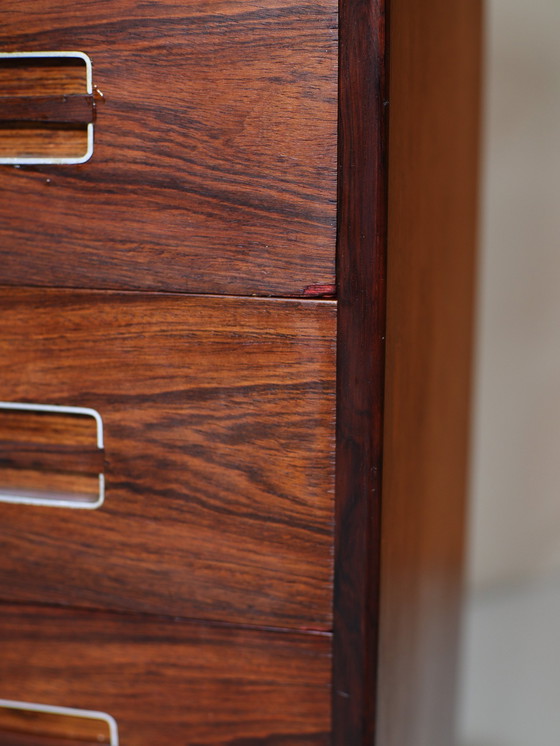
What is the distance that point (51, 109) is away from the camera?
16.8 inches

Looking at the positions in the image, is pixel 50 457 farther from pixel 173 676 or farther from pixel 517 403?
pixel 517 403

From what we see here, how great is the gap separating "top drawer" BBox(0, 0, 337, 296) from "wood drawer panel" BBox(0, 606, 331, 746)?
0.64 ft

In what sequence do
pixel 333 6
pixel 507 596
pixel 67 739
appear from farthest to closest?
pixel 507 596 < pixel 67 739 < pixel 333 6

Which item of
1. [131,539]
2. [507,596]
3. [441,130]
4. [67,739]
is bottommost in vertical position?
[507,596]

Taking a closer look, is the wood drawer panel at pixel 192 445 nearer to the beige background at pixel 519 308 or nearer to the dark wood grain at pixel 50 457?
the dark wood grain at pixel 50 457

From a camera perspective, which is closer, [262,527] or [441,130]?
[262,527]

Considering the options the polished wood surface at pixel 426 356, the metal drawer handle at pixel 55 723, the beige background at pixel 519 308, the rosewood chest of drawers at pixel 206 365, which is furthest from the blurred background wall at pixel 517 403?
the metal drawer handle at pixel 55 723

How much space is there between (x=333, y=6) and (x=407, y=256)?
147 millimetres

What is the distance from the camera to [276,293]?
1.38 ft

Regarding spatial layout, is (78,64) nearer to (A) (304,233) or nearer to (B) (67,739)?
(A) (304,233)

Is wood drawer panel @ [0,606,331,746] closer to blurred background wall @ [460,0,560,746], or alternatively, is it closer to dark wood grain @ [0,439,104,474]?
dark wood grain @ [0,439,104,474]

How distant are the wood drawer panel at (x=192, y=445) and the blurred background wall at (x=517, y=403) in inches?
23.4

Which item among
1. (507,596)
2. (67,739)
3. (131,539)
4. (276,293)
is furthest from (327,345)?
(507,596)

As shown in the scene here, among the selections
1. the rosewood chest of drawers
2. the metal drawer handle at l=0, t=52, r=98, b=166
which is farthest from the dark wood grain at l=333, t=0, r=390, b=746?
the metal drawer handle at l=0, t=52, r=98, b=166
